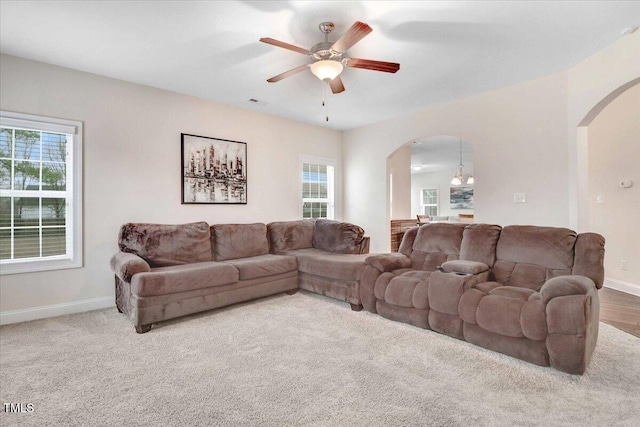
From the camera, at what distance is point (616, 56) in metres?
3.01

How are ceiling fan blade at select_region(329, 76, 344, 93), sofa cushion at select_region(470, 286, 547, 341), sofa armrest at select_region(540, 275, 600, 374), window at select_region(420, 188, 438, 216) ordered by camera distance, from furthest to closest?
1. window at select_region(420, 188, 438, 216)
2. ceiling fan blade at select_region(329, 76, 344, 93)
3. sofa cushion at select_region(470, 286, 547, 341)
4. sofa armrest at select_region(540, 275, 600, 374)

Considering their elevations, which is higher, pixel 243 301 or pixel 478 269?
pixel 478 269

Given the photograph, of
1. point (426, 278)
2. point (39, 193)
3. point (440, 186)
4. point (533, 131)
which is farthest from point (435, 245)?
point (440, 186)

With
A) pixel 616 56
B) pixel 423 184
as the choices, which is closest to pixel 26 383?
pixel 616 56

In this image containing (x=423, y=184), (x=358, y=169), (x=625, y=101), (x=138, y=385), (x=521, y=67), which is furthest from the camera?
(x=423, y=184)

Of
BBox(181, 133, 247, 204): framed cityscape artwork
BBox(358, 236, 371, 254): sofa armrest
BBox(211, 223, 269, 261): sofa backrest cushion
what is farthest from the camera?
BBox(358, 236, 371, 254): sofa armrest

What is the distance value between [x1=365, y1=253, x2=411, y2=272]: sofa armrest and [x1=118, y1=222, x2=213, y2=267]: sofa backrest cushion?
2.05 metres

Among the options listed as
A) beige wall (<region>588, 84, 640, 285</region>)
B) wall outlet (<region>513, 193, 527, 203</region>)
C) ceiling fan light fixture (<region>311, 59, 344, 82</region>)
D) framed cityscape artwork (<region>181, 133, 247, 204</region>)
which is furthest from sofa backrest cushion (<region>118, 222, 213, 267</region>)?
beige wall (<region>588, 84, 640, 285</region>)

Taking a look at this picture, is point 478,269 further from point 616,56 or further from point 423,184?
point 423,184

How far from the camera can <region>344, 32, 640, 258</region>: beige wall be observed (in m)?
3.22

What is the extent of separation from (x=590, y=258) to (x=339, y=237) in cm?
275

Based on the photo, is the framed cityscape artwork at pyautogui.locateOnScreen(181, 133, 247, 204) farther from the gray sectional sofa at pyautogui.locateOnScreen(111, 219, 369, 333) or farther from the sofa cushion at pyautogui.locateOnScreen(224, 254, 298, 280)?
the sofa cushion at pyautogui.locateOnScreen(224, 254, 298, 280)

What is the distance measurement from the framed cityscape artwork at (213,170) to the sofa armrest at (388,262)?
244 cm

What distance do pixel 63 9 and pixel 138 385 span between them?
110 inches
